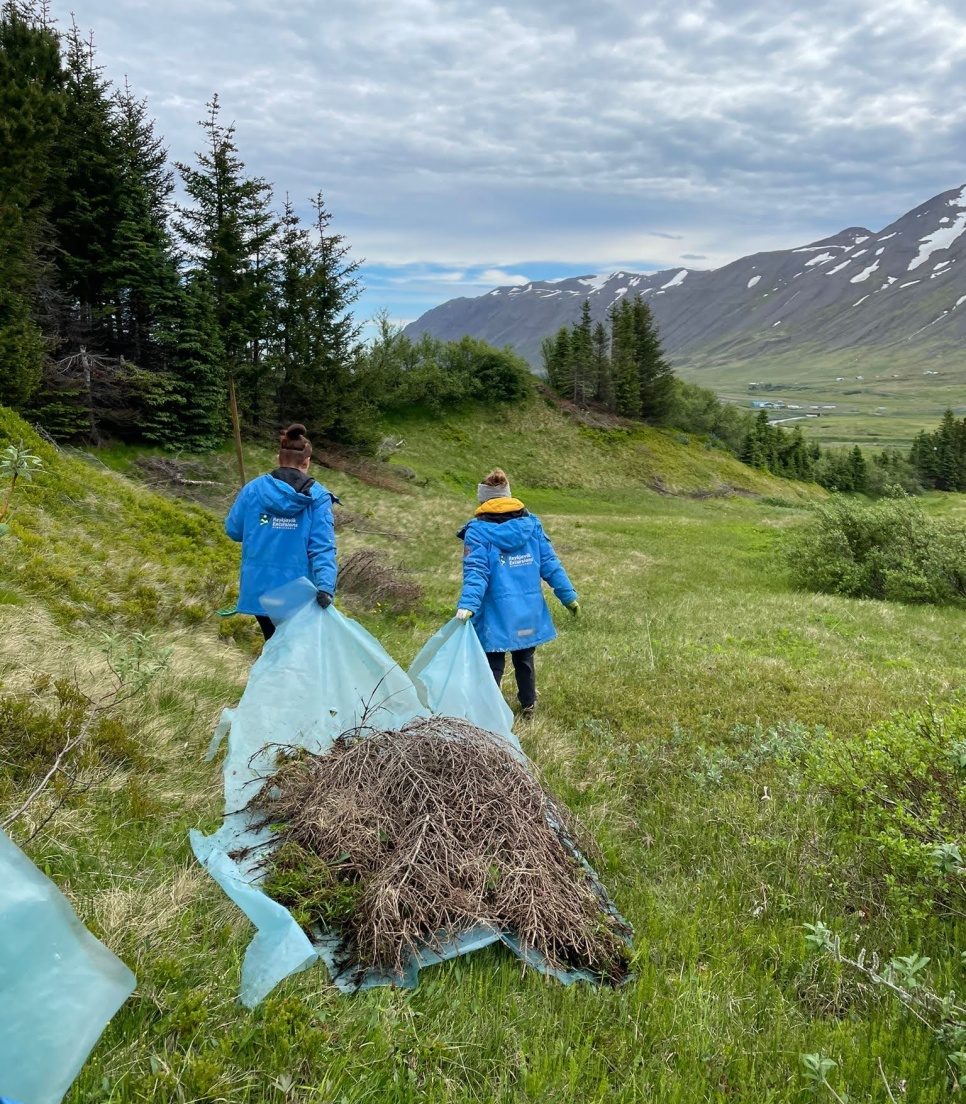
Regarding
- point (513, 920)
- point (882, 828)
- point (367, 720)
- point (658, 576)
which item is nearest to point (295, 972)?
point (513, 920)

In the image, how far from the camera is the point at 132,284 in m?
22.6

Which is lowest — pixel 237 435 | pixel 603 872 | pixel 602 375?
pixel 603 872

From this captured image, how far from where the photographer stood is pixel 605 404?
190ft

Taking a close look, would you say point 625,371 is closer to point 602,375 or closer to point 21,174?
point 602,375

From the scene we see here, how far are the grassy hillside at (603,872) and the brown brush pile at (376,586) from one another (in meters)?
2.00

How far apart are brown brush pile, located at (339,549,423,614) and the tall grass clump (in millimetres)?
11459

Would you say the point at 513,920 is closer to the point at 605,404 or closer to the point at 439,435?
the point at 439,435

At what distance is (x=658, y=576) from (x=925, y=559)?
6585 millimetres

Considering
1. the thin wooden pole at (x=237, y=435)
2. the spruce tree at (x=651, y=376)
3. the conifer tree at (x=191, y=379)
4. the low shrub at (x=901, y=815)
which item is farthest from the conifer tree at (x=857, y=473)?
the low shrub at (x=901, y=815)

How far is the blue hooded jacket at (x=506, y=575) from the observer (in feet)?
18.3

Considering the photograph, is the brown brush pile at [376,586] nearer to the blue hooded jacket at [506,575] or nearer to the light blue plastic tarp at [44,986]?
the blue hooded jacket at [506,575]

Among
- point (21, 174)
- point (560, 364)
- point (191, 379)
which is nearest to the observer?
point (21, 174)

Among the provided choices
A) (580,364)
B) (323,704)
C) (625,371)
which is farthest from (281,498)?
(625,371)

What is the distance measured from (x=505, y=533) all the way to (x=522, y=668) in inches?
52.9
